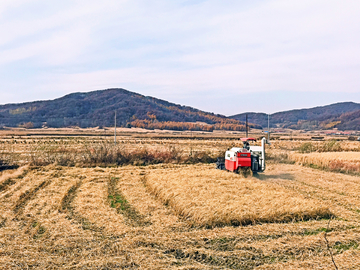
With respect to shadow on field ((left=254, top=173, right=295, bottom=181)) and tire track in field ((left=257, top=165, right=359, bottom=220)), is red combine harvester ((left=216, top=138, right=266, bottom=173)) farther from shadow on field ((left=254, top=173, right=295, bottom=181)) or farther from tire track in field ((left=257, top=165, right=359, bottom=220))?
tire track in field ((left=257, top=165, right=359, bottom=220))

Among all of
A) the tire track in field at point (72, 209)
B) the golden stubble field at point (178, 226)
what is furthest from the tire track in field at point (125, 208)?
the tire track in field at point (72, 209)

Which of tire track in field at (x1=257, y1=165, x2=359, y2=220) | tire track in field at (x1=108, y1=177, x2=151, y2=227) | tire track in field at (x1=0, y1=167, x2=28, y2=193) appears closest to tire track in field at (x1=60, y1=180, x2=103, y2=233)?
tire track in field at (x1=108, y1=177, x2=151, y2=227)

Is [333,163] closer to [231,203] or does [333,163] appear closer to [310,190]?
[310,190]

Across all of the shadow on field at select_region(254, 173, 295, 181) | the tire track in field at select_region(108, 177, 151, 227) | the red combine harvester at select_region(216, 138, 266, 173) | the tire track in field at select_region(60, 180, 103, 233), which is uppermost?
the red combine harvester at select_region(216, 138, 266, 173)

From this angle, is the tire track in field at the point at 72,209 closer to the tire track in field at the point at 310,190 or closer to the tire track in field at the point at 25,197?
the tire track in field at the point at 25,197

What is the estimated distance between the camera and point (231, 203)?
11.1m

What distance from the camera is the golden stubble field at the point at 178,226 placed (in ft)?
23.2

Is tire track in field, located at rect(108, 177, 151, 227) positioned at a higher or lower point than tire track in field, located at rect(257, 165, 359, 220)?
higher

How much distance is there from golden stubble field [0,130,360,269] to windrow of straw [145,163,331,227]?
3cm

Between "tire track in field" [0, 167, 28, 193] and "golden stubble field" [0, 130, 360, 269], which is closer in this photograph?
"golden stubble field" [0, 130, 360, 269]

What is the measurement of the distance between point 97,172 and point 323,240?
52.0ft

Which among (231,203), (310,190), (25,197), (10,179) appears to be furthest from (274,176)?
(10,179)

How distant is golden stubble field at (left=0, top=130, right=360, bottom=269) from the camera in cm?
708

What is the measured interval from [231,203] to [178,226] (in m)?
2.38
